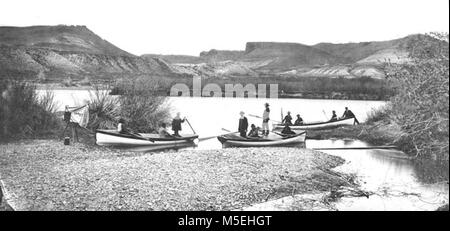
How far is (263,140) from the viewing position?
10828 mm

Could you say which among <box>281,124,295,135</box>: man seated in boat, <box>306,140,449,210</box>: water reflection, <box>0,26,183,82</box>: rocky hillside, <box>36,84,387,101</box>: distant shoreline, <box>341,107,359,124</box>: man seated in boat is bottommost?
<box>306,140,449,210</box>: water reflection

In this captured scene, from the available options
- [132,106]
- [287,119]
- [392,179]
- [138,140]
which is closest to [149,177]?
[138,140]

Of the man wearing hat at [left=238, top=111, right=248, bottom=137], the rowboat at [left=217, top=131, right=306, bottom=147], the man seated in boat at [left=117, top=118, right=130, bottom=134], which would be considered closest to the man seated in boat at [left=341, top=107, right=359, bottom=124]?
the rowboat at [left=217, top=131, right=306, bottom=147]

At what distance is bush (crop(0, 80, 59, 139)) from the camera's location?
9.06 meters

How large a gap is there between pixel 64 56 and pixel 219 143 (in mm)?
4737

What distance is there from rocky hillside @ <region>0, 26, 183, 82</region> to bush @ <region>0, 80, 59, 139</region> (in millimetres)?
338

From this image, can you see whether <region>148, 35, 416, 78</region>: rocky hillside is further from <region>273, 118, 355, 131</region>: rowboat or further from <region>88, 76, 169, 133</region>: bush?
<region>273, 118, 355, 131</region>: rowboat

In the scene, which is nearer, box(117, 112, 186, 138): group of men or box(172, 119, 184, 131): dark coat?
box(117, 112, 186, 138): group of men

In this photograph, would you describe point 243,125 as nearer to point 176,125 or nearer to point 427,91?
point 176,125

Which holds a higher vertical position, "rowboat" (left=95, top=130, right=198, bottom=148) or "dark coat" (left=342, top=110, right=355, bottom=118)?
"dark coat" (left=342, top=110, right=355, bottom=118)

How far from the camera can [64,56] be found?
9.62 meters

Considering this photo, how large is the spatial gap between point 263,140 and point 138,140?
3405 mm
